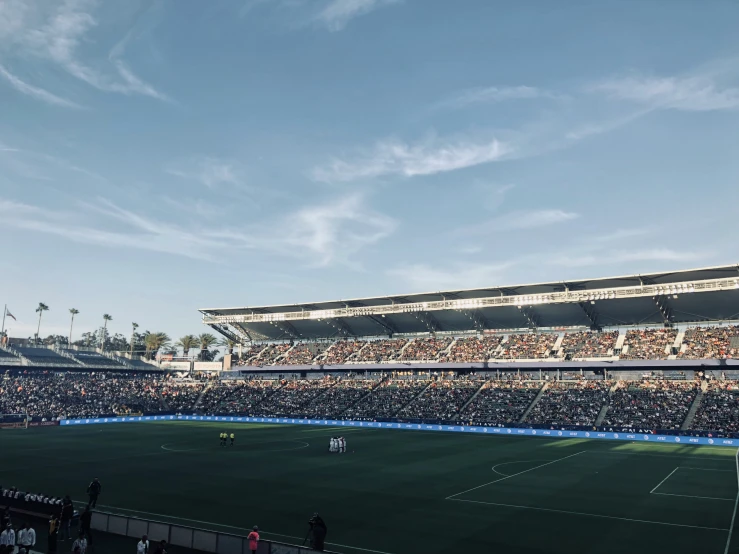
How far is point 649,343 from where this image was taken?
76.2m

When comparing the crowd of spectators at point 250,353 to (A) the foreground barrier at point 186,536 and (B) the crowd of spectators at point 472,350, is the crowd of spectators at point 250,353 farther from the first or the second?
(A) the foreground barrier at point 186,536

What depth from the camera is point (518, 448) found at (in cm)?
5472

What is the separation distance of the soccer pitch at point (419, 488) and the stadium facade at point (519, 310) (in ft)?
80.9

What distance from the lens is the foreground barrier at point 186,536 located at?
19609mm

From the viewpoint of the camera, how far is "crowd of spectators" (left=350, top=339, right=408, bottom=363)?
9446 centimetres

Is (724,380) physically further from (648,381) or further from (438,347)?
(438,347)

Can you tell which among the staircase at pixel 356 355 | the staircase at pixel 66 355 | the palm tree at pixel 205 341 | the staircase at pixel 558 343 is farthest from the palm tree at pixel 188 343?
the staircase at pixel 558 343

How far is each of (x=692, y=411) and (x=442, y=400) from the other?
31695 mm

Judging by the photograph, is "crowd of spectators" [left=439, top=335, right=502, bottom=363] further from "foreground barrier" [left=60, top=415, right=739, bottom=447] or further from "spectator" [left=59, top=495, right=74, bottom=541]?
"spectator" [left=59, top=495, right=74, bottom=541]

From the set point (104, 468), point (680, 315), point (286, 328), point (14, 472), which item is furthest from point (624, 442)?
point (286, 328)

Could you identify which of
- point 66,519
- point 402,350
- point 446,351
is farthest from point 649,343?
point 66,519

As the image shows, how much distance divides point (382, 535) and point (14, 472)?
95.5 ft

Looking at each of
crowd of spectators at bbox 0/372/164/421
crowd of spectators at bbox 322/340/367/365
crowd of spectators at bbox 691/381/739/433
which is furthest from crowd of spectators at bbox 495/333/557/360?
crowd of spectators at bbox 0/372/164/421

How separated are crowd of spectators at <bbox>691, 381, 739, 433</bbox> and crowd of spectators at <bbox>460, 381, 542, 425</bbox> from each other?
20.4 m
